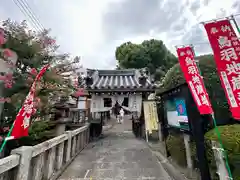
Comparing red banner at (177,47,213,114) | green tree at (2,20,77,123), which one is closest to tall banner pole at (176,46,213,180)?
red banner at (177,47,213,114)

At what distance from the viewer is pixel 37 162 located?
118 inches

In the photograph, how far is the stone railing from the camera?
2.25m

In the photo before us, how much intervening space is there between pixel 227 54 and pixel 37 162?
4.36 meters

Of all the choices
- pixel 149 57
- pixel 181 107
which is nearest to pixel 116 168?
pixel 181 107

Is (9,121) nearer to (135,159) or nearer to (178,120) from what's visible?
(135,159)

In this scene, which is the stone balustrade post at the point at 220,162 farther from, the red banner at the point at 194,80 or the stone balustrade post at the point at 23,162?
the stone balustrade post at the point at 23,162

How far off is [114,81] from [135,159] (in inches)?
273

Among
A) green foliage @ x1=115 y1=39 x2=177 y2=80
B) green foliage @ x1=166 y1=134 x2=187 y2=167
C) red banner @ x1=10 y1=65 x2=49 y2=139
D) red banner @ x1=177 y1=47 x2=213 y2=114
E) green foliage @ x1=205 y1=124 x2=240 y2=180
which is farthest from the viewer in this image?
green foliage @ x1=115 y1=39 x2=177 y2=80

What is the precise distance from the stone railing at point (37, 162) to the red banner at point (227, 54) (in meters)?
3.68

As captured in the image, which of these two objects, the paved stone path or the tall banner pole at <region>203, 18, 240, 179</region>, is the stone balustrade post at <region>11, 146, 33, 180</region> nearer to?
the paved stone path

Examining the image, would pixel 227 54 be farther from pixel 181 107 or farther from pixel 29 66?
pixel 29 66

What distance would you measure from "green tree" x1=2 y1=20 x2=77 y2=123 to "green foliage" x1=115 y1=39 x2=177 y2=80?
17.2 m

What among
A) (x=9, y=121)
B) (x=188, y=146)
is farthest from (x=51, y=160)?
(x=188, y=146)

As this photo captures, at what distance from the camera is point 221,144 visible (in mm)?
2264
